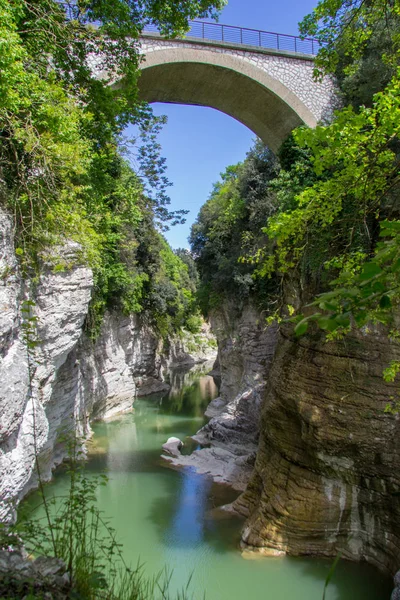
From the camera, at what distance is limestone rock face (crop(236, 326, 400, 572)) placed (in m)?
6.48

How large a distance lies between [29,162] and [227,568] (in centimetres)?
727

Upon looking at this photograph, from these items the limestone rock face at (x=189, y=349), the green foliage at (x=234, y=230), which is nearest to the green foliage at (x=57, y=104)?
the green foliage at (x=234, y=230)

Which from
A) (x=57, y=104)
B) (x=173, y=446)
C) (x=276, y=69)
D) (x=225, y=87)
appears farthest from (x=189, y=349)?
(x=57, y=104)

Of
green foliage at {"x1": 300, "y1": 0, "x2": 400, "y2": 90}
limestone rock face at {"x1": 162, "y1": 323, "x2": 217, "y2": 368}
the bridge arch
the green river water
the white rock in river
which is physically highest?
the bridge arch

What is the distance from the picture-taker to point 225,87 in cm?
1270

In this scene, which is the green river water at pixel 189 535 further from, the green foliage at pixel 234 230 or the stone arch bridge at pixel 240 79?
the stone arch bridge at pixel 240 79

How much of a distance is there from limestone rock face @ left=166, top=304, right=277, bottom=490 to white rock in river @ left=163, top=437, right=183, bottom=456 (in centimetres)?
61

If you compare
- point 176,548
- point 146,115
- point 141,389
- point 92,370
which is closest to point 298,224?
point 146,115

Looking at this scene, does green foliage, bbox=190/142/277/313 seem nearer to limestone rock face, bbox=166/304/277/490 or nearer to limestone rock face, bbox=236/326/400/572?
limestone rock face, bbox=166/304/277/490

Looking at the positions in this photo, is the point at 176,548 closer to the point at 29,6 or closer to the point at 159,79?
the point at 29,6

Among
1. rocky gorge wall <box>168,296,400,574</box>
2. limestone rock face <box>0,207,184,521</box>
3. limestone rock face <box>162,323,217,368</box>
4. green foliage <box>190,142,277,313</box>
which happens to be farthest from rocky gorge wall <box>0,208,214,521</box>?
limestone rock face <box>162,323,217,368</box>

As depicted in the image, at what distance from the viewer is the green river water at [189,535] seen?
6480 millimetres

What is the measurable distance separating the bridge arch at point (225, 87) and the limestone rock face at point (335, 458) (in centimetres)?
841

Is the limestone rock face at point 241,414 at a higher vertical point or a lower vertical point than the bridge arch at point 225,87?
lower
